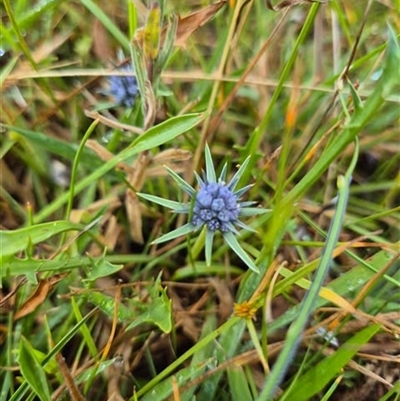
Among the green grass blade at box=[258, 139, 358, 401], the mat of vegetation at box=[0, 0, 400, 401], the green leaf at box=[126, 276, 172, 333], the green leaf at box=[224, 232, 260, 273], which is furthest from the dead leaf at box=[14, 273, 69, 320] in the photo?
the green grass blade at box=[258, 139, 358, 401]

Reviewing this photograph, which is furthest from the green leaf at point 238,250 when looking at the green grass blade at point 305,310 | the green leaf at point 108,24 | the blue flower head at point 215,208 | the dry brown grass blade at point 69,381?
the green leaf at point 108,24

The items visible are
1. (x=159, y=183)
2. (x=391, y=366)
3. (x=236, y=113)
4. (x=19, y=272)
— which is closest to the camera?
(x=19, y=272)

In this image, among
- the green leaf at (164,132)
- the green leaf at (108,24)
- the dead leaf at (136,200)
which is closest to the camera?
the green leaf at (164,132)

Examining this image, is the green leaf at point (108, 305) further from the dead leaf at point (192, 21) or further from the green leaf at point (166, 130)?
the dead leaf at point (192, 21)

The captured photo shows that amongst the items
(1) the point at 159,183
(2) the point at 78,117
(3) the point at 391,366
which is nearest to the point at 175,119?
(1) the point at 159,183

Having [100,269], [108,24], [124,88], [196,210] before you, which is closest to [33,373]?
[100,269]

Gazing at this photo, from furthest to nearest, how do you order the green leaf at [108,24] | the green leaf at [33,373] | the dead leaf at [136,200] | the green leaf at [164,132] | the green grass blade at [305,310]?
the green leaf at [108,24]
the dead leaf at [136,200]
the green leaf at [164,132]
the green leaf at [33,373]
the green grass blade at [305,310]

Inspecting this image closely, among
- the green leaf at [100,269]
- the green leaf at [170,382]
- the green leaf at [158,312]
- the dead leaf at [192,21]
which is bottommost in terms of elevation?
the green leaf at [170,382]

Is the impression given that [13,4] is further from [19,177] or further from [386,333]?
[386,333]

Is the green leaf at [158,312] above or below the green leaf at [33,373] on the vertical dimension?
below
